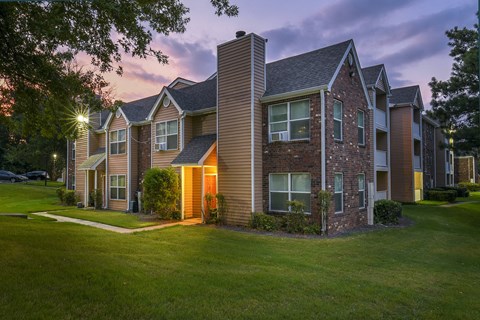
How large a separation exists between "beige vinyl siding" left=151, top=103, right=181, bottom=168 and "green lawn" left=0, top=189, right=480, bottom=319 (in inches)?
297

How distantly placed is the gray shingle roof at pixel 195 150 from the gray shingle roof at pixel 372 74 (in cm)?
987

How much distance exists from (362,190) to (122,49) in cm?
1254

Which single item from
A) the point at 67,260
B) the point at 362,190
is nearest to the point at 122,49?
the point at 67,260

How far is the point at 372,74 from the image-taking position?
19.6 meters

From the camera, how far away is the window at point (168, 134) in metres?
18.0

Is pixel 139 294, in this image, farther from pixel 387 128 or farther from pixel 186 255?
pixel 387 128

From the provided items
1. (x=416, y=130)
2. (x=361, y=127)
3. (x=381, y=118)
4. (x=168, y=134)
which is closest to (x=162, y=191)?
(x=168, y=134)

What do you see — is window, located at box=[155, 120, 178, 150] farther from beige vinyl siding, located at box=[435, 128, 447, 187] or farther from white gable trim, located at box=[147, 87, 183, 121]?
beige vinyl siding, located at box=[435, 128, 447, 187]

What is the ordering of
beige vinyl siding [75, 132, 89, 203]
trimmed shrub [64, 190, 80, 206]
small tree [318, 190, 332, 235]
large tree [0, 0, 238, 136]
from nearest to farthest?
large tree [0, 0, 238, 136], small tree [318, 190, 332, 235], trimmed shrub [64, 190, 80, 206], beige vinyl siding [75, 132, 89, 203]

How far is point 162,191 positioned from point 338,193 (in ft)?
26.9

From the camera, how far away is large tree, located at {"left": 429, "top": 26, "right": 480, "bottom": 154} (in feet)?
65.5

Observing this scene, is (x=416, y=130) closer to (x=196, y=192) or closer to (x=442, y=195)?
(x=442, y=195)

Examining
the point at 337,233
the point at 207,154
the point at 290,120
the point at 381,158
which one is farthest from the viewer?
the point at 381,158

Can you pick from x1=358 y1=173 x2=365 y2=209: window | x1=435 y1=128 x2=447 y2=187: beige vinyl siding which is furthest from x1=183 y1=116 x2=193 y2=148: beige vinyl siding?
x1=435 y1=128 x2=447 y2=187: beige vinyl siding
